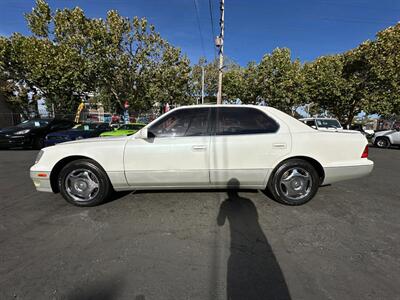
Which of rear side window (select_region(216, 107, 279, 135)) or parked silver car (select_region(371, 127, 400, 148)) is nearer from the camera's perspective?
rear side window (select_region(216, 107, 279, 135))

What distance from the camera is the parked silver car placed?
1231 cm

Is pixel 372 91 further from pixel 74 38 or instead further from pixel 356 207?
pixel 74 38

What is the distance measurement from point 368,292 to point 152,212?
265 centimetres

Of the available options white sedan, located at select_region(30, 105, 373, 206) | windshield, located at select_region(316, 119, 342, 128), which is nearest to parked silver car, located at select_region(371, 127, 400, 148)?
windshield, located at select_region(316, 119, 342, 128)

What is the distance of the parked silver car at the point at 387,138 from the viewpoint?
12.3 metres

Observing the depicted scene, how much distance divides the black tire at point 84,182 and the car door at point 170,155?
1.43 feet

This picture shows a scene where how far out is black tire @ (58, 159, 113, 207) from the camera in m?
3.52

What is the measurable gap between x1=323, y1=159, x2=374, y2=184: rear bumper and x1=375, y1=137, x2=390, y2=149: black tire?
11920mm

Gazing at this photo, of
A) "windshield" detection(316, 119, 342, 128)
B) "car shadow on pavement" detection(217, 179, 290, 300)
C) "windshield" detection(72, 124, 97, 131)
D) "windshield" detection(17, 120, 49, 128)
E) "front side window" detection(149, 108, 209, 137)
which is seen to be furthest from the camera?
"windshield" detection(316, 119, 342, 128)

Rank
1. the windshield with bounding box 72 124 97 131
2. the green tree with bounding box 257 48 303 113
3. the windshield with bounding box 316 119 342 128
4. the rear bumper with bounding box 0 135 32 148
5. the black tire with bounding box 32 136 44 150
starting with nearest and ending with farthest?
1. the rear bumper with bounding box 0 135 32 148
2. the black tire with bounding box 32 136 44 150
3. the windshield with bounding box 72 124 97 131
4. the windshield with bounding box 316 119 342 128
5. the green tree with bounding box 257 48 303 113

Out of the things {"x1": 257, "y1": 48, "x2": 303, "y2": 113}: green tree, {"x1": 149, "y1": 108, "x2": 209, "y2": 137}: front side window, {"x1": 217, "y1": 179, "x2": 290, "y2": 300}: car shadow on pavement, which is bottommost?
{"x1": 217, "y1": 179, "x2": 290, "y2": 300}: car shadow on pavement

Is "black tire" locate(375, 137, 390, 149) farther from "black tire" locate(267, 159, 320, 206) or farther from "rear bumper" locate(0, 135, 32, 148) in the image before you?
"rear bumper" locate(0, 135, 32, 148)

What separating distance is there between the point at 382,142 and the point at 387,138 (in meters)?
0.33

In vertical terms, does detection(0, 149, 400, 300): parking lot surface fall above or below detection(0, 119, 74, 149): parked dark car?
Result: below
